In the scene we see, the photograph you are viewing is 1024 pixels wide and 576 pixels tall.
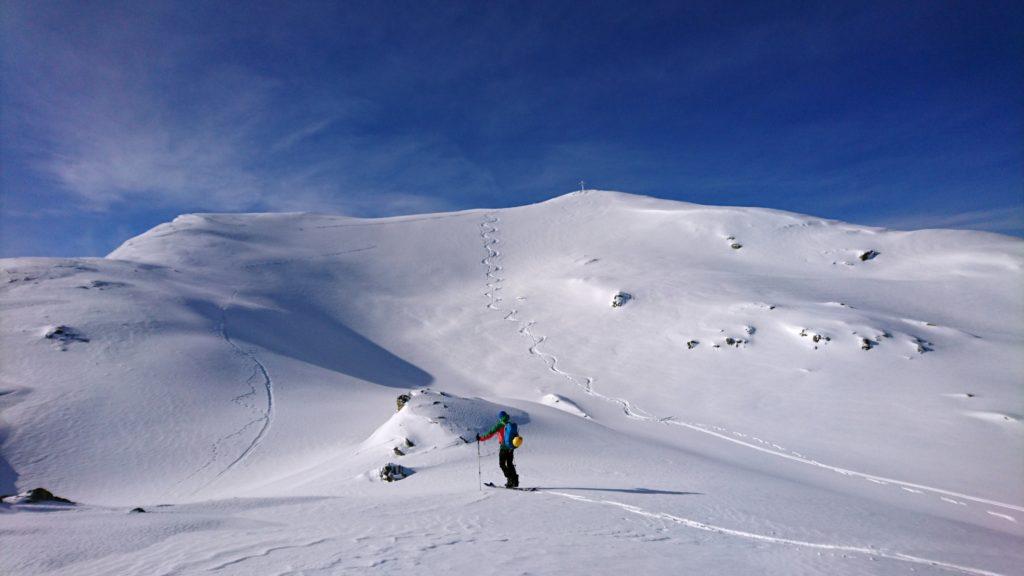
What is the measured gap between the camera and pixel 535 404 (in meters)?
21.4

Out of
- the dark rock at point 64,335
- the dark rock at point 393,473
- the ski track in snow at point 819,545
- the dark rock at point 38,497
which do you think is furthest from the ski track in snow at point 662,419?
the dark rock at point 64,335

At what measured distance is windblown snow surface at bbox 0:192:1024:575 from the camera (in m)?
7.04

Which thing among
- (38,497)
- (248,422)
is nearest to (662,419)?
(248,422)

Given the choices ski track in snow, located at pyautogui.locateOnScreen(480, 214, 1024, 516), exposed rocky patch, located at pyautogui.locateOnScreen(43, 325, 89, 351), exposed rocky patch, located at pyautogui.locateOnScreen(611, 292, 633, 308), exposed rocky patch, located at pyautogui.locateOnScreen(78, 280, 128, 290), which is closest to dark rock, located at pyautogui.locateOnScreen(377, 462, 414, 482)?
ski track in snow, located at pyautogui.locateOnScreen(480, 214, 1024, 516)

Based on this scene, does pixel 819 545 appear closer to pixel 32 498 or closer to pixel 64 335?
pixel 32 498

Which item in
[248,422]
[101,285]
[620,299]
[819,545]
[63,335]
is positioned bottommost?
[819,545]

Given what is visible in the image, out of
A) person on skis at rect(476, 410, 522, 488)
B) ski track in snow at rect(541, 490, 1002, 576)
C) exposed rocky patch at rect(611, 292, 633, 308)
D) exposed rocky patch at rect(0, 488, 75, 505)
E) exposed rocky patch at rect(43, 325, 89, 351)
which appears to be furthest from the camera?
exposed rocky patch at rect(611, 292, 633, 308)

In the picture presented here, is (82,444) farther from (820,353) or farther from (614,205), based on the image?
(614,205)

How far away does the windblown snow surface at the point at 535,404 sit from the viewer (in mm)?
7043

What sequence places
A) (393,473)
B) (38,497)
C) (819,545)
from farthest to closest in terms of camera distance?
(393,473) < (38,497) < (819,545)

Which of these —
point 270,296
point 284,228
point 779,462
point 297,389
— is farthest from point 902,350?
point 284,228

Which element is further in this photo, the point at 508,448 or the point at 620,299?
the point at 620,299

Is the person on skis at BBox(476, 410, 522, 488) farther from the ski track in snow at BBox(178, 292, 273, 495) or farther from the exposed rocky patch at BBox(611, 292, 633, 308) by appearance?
the exposed rocky patch at BBox(611, 292, 633, 308)

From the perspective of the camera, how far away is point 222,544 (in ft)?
19.9
